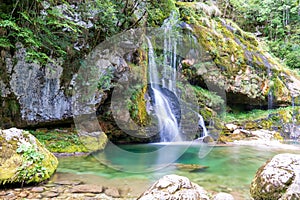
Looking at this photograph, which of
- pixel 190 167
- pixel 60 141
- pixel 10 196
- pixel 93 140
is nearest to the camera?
pixel 10 196

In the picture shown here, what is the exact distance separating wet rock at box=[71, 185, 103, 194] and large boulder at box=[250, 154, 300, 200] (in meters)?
2.27

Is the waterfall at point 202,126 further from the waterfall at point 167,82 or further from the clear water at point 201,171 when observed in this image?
the clear water at point 201,171

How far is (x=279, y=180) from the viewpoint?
3049 millimetres

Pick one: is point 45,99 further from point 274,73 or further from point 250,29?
point 250,29

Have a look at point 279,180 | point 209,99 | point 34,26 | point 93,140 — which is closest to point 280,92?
point 209,99

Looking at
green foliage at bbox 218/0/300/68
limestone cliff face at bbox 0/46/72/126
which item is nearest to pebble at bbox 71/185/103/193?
limestone cliff face at bbox 0/46/72/126

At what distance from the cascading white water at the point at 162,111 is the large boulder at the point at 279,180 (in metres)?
6.36

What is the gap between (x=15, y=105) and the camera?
658 cm

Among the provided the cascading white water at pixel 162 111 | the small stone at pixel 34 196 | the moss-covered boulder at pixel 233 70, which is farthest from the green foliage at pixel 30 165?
the moss-covered boulder at pixel 233 70

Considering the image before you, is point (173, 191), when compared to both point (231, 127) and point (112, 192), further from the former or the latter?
point (231, 127)

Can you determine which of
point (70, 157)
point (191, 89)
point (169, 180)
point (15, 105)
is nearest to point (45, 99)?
point (15, 105)

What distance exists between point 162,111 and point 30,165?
6.68m

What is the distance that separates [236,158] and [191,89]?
570 cm

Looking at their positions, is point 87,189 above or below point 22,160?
below
